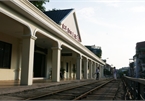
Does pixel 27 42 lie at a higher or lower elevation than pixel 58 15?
lower

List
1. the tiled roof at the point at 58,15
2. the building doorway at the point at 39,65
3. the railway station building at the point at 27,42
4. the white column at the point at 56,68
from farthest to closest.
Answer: the tiled roof at the point at 58,15 → the building doorway at the point at 39,65 → the white column at the point at 56,68 → the railway station building at the point at 27,42

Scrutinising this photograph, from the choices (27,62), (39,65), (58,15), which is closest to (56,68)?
(27,62)

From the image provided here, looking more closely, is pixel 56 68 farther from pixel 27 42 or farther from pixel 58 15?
pixel 58 15

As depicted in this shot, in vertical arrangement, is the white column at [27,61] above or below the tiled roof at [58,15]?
below

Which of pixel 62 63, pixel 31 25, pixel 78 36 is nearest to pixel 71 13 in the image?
pixel 78 36

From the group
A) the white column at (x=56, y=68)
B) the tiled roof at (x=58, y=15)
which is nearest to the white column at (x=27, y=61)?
the white column at (x=56, y=68)

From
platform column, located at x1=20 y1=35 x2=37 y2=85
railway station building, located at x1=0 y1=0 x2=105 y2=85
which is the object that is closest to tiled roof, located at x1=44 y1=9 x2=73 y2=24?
railway station building, located at x1=0 y1=0 x2=105 y2=85

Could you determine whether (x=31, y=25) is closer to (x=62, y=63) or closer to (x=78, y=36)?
(x=62, y=63)

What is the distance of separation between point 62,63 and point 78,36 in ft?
21.6

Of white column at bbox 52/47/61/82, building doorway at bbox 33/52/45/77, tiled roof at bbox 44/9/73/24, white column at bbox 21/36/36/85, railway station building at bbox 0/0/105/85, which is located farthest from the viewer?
tiled roof at bbox 44/9/73/24

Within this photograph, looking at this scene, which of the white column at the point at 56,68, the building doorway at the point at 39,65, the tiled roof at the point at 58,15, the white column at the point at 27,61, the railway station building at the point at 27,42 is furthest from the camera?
the tiled roof at the point at 58,15

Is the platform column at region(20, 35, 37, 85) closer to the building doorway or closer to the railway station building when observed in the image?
the railway station building

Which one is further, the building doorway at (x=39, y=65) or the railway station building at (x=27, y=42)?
the building doorway at (x=39, y=65)

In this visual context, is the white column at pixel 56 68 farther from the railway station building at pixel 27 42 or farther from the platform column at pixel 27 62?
the platform column at pixel 27 62
